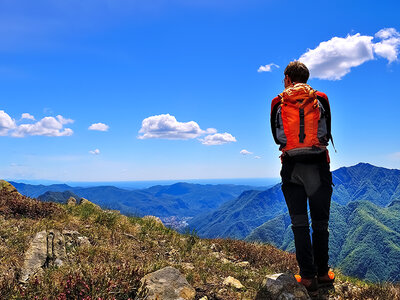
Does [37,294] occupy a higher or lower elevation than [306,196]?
lower

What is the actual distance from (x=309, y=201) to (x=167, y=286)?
8.45ft

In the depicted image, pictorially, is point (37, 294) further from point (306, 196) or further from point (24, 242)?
point (306, 196)

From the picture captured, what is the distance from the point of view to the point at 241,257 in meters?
7.68

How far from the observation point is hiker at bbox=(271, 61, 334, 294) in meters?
4.41

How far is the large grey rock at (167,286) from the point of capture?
386 cm

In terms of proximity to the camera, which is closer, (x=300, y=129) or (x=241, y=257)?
(x=300, y=129)

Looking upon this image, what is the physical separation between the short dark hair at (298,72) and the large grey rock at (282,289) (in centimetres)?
337

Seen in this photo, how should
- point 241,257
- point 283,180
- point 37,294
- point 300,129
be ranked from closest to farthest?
point 37,294
point 300,129
point 283,180
point 241,257

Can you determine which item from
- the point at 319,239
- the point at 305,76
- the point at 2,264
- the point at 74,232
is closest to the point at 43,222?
the point at 74,232

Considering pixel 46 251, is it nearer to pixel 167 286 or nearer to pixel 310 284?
pixel 167 286

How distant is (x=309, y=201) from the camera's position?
4570 mm

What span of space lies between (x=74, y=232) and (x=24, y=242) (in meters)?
1.02

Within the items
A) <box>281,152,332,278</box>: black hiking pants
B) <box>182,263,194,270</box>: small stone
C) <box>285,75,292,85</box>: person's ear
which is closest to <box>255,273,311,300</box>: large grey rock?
<box>281,152,332,278</box>: black hiking pants

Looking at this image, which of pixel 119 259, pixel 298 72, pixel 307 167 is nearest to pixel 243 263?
pixel 119 259
